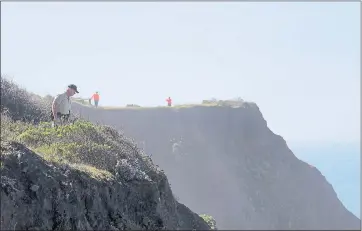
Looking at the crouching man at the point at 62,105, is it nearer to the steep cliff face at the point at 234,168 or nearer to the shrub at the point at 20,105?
the shrub at the point at 20,105

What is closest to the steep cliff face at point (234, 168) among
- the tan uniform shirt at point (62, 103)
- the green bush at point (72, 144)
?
the tan uniform shirt at point (62, 103)

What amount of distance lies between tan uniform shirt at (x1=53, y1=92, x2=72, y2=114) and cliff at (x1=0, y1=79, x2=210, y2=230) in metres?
0.40

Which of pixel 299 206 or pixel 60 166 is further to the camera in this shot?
pixel 299 206

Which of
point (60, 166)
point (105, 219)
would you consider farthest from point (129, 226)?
point (60, 166)

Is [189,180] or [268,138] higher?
[268,138]

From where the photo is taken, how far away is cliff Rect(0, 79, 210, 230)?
700 centimetres

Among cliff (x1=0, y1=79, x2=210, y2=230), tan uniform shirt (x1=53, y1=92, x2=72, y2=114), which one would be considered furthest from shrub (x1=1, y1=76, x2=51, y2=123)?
tan uniform shirt (x1=53, y1=92, x2=72, y2=114)

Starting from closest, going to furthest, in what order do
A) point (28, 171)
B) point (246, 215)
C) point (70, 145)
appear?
point (28, 171) → point (70, 145) → point (246, 215)

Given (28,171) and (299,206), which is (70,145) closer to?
(28,171)

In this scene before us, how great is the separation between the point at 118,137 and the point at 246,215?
42666 mm

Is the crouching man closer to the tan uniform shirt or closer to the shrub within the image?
the tan uniform shirt

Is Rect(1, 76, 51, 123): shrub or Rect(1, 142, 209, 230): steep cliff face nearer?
Rect(1, 142, 209, 230): steep cliff face

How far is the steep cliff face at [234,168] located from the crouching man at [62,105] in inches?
1493

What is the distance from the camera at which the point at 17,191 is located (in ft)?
22.4
